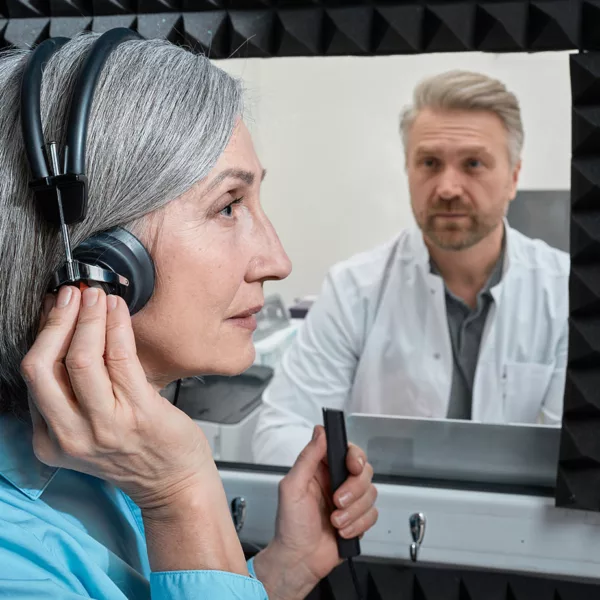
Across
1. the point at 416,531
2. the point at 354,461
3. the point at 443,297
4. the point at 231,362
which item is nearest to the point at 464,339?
the point at 443,297

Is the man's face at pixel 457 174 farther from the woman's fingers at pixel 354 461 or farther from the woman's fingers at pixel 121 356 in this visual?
the woman's fingers at pixel 121 356

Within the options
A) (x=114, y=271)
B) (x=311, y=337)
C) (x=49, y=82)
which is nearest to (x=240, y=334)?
(x=114, y=271)

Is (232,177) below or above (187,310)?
above

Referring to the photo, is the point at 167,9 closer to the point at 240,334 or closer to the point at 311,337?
the point at 240,334

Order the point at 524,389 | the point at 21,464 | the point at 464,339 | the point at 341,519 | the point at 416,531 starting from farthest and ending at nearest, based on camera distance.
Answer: the point at 464,339 < the point at 524,389 < the point at 416,531 < the point at 341,519 < the point at 21,464

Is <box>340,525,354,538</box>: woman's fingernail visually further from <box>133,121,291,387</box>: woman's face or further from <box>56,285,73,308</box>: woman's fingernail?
<box>56,285,73,308</box>: woman's fingernail

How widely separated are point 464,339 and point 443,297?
0.12m

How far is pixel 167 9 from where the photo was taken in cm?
108

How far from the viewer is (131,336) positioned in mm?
639

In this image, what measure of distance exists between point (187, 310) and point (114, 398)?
0.51 feet

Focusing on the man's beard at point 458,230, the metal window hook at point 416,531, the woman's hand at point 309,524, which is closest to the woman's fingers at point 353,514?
the woman's hand at point 309,524

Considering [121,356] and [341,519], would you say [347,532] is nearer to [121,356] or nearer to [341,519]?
[341,519]

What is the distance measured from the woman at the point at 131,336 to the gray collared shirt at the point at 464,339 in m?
0.98

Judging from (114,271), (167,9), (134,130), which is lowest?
(114,271)
